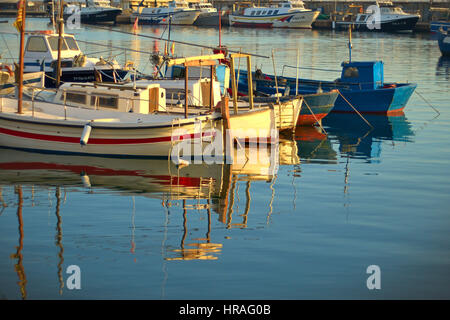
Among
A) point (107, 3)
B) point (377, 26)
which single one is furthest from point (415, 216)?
point (107, 3)

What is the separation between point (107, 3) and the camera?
13375 centimetres

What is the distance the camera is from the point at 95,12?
127938 mm

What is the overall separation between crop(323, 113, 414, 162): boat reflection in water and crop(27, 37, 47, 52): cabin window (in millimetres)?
14779

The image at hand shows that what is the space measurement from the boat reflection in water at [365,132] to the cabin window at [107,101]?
27.8 ft

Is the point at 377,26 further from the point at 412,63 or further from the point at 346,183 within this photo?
the point at 346,183

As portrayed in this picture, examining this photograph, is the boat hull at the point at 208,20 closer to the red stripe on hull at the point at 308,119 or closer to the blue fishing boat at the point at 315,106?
the blue fishing boat at the point at 315,106

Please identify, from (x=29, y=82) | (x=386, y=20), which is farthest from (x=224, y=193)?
(x=386, y=20)

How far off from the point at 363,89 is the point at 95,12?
99.0m

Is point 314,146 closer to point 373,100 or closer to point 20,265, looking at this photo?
point 373,100

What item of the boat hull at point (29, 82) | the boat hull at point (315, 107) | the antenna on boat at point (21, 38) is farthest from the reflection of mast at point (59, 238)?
the boat hull at point (315, 107)

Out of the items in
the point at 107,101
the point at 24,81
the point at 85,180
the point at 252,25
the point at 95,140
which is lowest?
the point at 85,180

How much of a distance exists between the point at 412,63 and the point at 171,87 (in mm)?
37516

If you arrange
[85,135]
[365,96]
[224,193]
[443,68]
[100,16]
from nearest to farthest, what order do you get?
[224,193] < [85,135] < [365,96] < [443,68] < [100,16]
